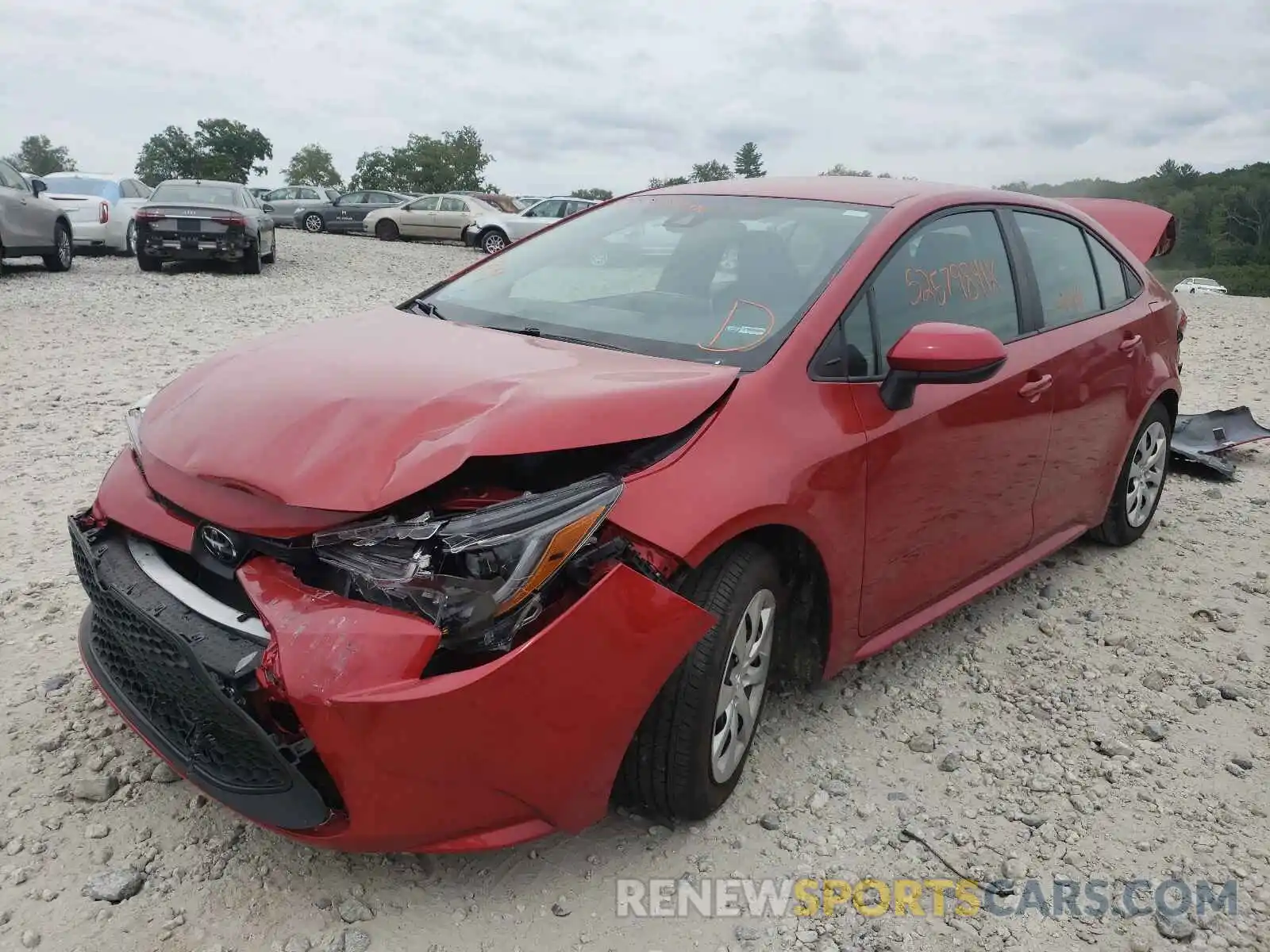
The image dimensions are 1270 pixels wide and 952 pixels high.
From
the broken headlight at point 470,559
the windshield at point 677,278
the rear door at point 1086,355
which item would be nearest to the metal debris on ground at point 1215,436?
the rear door at point 1086,355

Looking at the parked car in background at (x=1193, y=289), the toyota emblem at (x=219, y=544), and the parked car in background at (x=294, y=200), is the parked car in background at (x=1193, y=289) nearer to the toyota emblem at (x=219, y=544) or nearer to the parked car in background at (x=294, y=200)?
the toyota emblem at (x=219, y=544)

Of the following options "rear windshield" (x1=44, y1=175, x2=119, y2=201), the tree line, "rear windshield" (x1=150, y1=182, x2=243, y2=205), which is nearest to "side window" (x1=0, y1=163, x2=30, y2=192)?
"rear windshield" (x1=150, y1=182, x2=243, y2=205)

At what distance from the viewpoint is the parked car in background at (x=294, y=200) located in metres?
29.3

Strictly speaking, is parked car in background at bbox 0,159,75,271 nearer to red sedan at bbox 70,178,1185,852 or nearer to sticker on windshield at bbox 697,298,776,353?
red sedan at bbox 70,178,1185,852

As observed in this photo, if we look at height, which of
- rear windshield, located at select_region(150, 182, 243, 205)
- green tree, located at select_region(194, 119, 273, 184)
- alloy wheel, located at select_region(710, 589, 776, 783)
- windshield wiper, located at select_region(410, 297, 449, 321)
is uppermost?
green tree, located at select_region(194, 119, 273, 184)

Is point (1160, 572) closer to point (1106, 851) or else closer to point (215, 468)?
point (1106, 851)

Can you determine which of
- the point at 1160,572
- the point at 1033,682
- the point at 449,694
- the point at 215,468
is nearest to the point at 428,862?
the point at 449,694

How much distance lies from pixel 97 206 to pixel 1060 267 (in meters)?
15.6

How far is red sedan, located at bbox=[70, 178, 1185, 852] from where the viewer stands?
6.37 ft

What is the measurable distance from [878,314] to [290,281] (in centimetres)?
1238

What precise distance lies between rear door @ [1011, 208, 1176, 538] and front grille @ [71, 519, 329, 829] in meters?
2.76

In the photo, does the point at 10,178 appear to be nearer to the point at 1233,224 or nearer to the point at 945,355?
the point at 945,355

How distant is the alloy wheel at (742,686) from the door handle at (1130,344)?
2276mm

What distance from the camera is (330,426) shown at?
217cm
